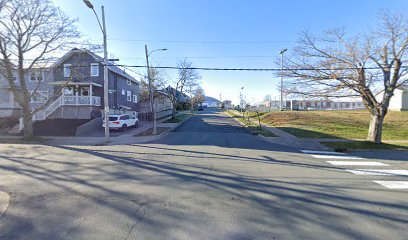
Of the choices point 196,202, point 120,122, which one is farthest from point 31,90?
point 196,202

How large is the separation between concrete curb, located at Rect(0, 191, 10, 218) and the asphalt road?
0.30ft

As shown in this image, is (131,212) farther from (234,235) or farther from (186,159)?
(186,159)

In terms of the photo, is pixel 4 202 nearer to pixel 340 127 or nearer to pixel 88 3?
pixel 88 3

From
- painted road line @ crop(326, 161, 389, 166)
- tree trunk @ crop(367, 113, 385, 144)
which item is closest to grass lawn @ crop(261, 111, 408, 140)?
tree trunk @ crop(367, 113, 385, 144)

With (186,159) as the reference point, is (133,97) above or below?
above

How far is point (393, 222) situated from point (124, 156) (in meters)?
9.06

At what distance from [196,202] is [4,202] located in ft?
12.7

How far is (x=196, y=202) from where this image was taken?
5.04 m

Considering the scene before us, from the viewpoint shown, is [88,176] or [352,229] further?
[88,176]

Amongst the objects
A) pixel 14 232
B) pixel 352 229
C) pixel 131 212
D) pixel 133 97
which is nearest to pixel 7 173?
pixel 14 232

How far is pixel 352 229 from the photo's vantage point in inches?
155

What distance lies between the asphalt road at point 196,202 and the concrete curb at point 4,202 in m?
0.09

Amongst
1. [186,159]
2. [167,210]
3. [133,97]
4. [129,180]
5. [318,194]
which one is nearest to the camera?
[167,210]

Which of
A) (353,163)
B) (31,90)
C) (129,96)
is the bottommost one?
(353,163)
